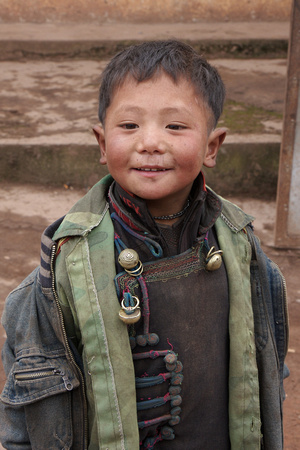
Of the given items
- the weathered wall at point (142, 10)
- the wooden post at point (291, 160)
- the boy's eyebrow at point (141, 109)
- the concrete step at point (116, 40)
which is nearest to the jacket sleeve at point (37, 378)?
the boy's eyebrow at point (141, 109)

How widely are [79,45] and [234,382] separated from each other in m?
6.91

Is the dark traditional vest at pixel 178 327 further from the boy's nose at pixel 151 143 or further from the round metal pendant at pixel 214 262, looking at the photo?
the boy's nose at pixel 151 143

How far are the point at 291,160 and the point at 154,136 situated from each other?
261 cm

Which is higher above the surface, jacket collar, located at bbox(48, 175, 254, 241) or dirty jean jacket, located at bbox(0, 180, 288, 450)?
jacket collar, located at bbox(48, 175, 254, 241)

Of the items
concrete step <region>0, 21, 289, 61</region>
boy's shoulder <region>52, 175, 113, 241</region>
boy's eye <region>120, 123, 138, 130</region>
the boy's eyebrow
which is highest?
concrete step <region>0, 21, 289, 61</region>

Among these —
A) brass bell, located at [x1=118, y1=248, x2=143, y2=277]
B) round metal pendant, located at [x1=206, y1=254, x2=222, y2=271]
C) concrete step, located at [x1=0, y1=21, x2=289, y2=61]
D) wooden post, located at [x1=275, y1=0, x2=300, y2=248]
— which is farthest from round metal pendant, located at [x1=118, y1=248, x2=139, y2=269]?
concrete step, located at [x1=0, y1=21, x2=289, y2=61]

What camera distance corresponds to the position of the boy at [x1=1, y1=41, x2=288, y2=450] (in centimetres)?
133

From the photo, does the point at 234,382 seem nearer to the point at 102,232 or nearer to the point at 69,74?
the point at 102,232

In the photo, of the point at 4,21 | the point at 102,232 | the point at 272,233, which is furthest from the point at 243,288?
the point at 4,21

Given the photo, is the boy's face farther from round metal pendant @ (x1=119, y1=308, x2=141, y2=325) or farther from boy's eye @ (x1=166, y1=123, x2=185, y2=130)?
round metal pendant @ (x1=119, y1=308, x2=141, y2=325)

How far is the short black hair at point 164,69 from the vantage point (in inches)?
53.5

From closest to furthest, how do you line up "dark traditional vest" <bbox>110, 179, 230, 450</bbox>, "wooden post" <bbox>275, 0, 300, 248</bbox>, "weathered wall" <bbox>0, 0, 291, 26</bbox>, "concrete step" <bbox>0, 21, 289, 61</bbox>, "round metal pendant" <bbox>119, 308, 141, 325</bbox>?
"round metal pendant" <bbox>119, 308, 141, 325</bbox>, "dark traditional vest" <bbox>110, 179, 230, 450</bbox>, "wooden post" <bbox>275, 0, 300, 248</bbox>, "concrete step" <bbox>0, 21, 289, 61</bbox>, "weathered wall" <bbox>0, 0, 291, 26</bbox>

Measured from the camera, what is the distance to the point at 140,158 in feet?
4.37

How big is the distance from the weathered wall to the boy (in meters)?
8.09
